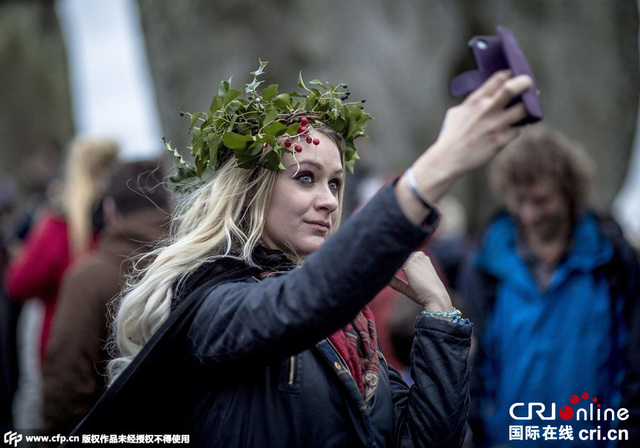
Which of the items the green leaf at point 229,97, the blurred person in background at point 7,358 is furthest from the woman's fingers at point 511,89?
the blurred person in background at point 7,358

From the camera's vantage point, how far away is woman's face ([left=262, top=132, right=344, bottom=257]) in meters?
1.87

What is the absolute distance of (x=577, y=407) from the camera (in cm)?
307

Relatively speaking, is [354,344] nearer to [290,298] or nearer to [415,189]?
[290,298]

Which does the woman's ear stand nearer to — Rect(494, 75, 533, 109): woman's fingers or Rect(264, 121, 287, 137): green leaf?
Rect(264, 121, 287, 137): green leaf

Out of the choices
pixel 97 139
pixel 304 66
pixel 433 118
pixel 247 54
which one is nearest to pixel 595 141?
pixel 433 118

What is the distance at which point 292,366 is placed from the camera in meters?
1.71

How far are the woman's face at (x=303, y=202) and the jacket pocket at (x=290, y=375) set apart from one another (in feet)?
1.02

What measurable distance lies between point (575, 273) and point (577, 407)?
578mm

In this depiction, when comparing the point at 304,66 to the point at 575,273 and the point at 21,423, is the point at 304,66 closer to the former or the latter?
the point at 21,423

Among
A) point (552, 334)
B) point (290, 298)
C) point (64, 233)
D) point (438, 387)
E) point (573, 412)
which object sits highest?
point (290, 298)

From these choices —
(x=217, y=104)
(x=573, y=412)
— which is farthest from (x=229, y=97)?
(x=573, y=412)

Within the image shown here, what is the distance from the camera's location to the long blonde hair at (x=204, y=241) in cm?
182

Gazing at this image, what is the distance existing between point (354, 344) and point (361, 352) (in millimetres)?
41

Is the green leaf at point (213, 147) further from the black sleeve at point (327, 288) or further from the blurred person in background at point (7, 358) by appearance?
the blurred person in background at point (7, 358)
